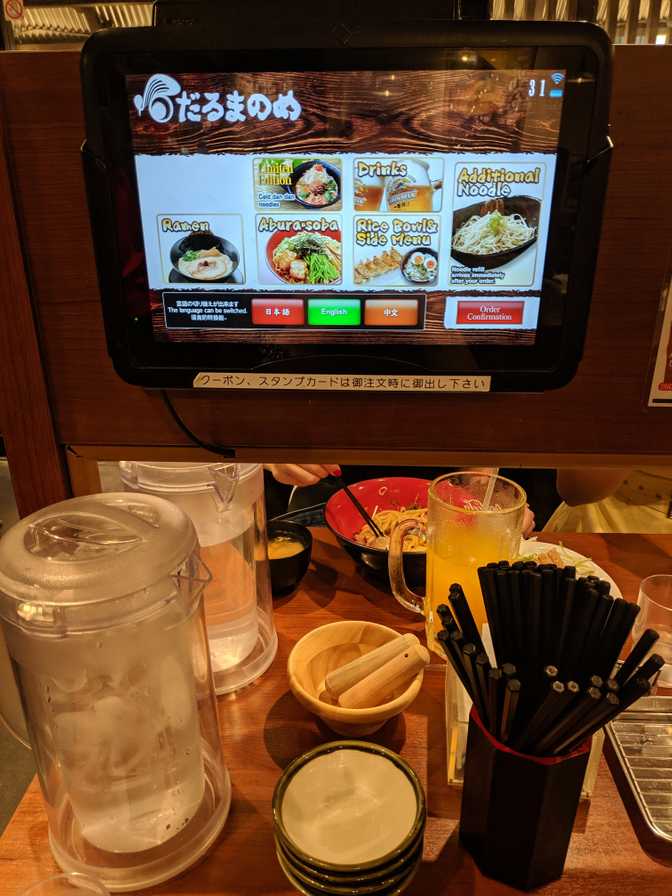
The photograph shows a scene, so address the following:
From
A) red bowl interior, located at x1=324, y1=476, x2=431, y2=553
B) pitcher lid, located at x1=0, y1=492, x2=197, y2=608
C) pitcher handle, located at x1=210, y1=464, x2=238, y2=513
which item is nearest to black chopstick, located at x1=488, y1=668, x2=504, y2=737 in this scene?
pitcher lid, located at x1=0, y1=492, x2=197, y2=608

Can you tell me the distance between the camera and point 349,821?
2.23 ft

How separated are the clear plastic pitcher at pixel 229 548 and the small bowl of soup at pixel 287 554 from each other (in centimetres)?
6

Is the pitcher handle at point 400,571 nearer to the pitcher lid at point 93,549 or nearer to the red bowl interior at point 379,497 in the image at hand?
the red bowl interior at point 379,497

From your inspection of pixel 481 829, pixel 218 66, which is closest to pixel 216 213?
pixel 218 66

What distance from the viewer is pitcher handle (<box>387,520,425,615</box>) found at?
3.30ft

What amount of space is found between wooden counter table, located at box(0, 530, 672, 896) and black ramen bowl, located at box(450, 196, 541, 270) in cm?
56

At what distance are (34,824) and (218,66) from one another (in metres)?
0.84

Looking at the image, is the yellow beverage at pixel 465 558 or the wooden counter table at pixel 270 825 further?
the yellow beverage at pixel 465 558

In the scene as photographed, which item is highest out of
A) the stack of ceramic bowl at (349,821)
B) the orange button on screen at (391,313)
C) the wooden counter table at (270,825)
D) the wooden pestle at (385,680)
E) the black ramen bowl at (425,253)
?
the black ramen bowl at (425,253)

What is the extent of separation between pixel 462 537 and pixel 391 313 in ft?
1.38

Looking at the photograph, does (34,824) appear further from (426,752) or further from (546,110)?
(546,110)

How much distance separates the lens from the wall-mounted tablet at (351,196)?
23.5 inches

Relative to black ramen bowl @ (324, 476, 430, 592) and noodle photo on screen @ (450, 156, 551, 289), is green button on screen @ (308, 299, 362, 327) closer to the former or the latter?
noodle photo on screen @ (450, 156, 551, 289)

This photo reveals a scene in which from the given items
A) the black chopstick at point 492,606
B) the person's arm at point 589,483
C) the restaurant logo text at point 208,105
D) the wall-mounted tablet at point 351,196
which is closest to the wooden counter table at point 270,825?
the black chopstick at point 492,606
